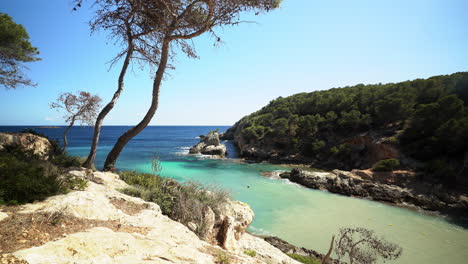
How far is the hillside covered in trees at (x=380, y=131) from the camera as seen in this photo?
56.3ft

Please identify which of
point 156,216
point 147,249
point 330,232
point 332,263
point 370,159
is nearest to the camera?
point 147,249

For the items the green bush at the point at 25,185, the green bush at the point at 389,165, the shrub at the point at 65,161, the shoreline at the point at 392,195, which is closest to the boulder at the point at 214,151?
the shoreline at the point at 392,195

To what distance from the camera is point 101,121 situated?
6746mm

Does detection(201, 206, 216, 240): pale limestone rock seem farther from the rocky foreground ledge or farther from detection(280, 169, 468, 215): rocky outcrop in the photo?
detection(280, 169, 468, 215): rocky outcrop

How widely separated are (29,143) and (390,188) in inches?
870

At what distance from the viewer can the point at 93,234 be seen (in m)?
2.30

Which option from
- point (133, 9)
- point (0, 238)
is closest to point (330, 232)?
point (0, 238)

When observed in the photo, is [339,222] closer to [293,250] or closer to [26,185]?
[293,250]

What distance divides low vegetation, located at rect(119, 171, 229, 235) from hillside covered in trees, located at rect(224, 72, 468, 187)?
19.2 metres

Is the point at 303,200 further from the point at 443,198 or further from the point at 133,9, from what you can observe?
the point at 133,9

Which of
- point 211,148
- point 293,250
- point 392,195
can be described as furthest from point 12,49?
point 211,148

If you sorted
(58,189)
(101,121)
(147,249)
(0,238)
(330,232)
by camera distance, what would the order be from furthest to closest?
(330,232) < (101,121) < (58,189) < (147,249) < (0,238)

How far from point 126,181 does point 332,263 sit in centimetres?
796

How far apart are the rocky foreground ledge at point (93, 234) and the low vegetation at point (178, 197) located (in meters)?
1.06
